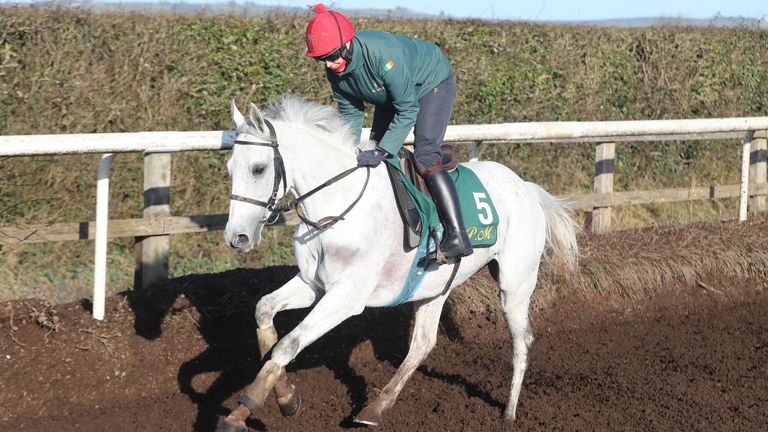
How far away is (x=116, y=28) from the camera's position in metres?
8.78

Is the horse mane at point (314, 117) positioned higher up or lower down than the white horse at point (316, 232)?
higher up

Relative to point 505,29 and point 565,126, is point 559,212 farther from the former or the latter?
point 505,29

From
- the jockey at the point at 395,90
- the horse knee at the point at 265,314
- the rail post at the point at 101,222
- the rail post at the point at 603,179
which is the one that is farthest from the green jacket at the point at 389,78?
the rail post at the point at 603,179

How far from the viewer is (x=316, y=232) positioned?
493 cm

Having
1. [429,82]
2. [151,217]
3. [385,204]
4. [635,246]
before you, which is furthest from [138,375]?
[635,246]

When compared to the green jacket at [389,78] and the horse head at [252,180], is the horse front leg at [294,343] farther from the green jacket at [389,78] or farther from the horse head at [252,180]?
the green jacket at [389,78]

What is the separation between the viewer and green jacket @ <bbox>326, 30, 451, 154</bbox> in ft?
16.4

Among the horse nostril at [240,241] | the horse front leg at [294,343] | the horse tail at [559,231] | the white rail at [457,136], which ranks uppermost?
the white rail at [457,136]

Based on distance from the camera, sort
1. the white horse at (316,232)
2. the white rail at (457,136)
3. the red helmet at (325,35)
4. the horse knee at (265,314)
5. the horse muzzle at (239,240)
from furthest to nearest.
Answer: the white rail at (457,136), the horse knee at (265,314), the red helmet at (325,35), the white horse at (316,232), the horse muzzle at (239,240)

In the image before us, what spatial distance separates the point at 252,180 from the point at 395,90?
A: 3.15 ft

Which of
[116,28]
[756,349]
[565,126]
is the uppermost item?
[116,28]

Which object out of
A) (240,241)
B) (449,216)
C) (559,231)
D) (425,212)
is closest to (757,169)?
(559,231)

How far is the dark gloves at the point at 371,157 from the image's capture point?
502 centimetres

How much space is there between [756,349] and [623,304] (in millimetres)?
1288
